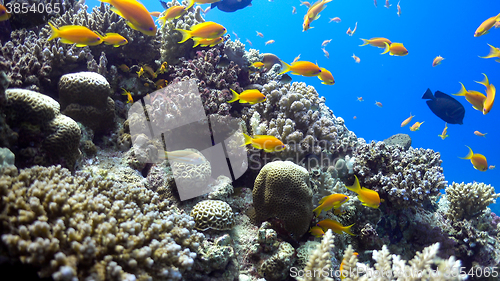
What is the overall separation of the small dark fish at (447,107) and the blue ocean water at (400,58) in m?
57.3

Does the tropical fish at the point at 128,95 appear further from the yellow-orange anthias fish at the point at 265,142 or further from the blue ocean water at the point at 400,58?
the blue ocean water at the point at 400,58

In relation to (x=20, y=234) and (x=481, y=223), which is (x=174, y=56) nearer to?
(x=20, y=234)

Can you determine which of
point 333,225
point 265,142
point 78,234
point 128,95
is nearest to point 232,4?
point 128,95

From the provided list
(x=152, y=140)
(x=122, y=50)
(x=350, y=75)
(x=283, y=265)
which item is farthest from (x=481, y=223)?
(x=350, y=75)

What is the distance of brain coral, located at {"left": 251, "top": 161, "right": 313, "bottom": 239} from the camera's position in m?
3.24

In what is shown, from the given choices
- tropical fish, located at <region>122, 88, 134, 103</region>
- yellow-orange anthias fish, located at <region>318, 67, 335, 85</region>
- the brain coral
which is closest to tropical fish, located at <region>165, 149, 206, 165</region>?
the brain coral

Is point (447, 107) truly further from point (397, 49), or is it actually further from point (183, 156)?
point (183, 156)

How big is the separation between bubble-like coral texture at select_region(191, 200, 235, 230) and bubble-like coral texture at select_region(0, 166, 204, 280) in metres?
0.51

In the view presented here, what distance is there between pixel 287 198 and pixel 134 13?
3415 millimetres

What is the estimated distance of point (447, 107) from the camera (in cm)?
488

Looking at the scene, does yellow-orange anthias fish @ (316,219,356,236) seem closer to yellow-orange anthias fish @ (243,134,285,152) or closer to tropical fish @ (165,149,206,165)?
yellow-orange anthias fish @ (243,134,285,152)

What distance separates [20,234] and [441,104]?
6.79 meters

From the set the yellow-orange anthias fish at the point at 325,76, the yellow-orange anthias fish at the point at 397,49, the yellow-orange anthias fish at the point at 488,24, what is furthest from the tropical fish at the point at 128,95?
the yellow-orange anthias fish at the point at 488,24

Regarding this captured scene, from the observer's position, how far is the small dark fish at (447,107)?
482 centimetres
